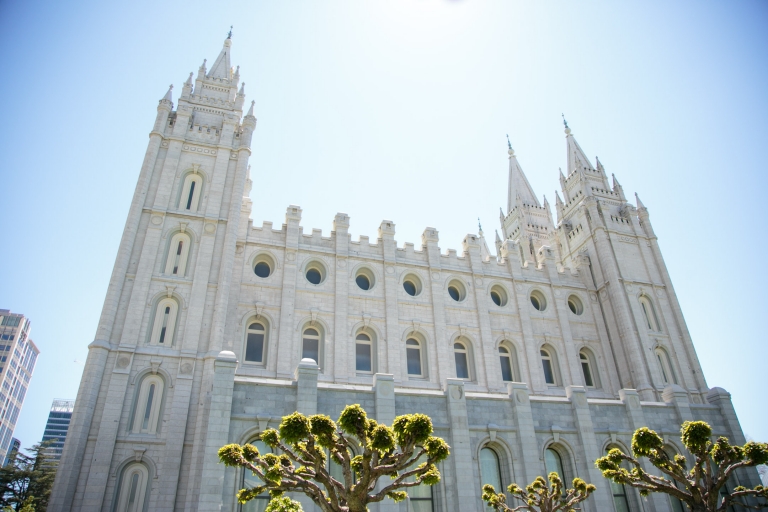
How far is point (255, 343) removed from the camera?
25.7 m

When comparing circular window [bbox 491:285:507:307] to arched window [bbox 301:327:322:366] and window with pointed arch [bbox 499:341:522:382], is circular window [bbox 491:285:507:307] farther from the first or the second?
arched window [bbox 301:327:322:366]

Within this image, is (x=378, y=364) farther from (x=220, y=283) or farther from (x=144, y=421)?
(x=144, y=421)

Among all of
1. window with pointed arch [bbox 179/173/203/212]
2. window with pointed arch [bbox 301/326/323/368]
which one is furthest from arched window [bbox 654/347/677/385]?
window with pointed arch [bbox 179/173/203/212]

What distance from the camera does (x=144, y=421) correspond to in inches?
830

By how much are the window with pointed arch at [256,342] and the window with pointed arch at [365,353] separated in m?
4.88

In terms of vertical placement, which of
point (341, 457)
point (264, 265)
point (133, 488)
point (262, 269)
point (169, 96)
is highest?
point (169, 96)

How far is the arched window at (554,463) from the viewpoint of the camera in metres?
21.0

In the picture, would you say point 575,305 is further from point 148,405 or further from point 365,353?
point 148,405

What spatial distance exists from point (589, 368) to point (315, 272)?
18.3m

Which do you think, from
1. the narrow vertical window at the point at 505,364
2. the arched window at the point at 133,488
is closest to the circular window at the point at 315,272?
the narrow vertical window at the point at 505,364

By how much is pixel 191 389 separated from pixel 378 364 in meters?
9.33

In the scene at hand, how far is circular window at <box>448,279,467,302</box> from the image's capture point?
102ft

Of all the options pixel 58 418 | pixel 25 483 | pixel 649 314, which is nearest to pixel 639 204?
pixel 649 314

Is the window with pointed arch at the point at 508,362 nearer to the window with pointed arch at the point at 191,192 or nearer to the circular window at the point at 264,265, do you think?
the circular window at the point at 264,265
